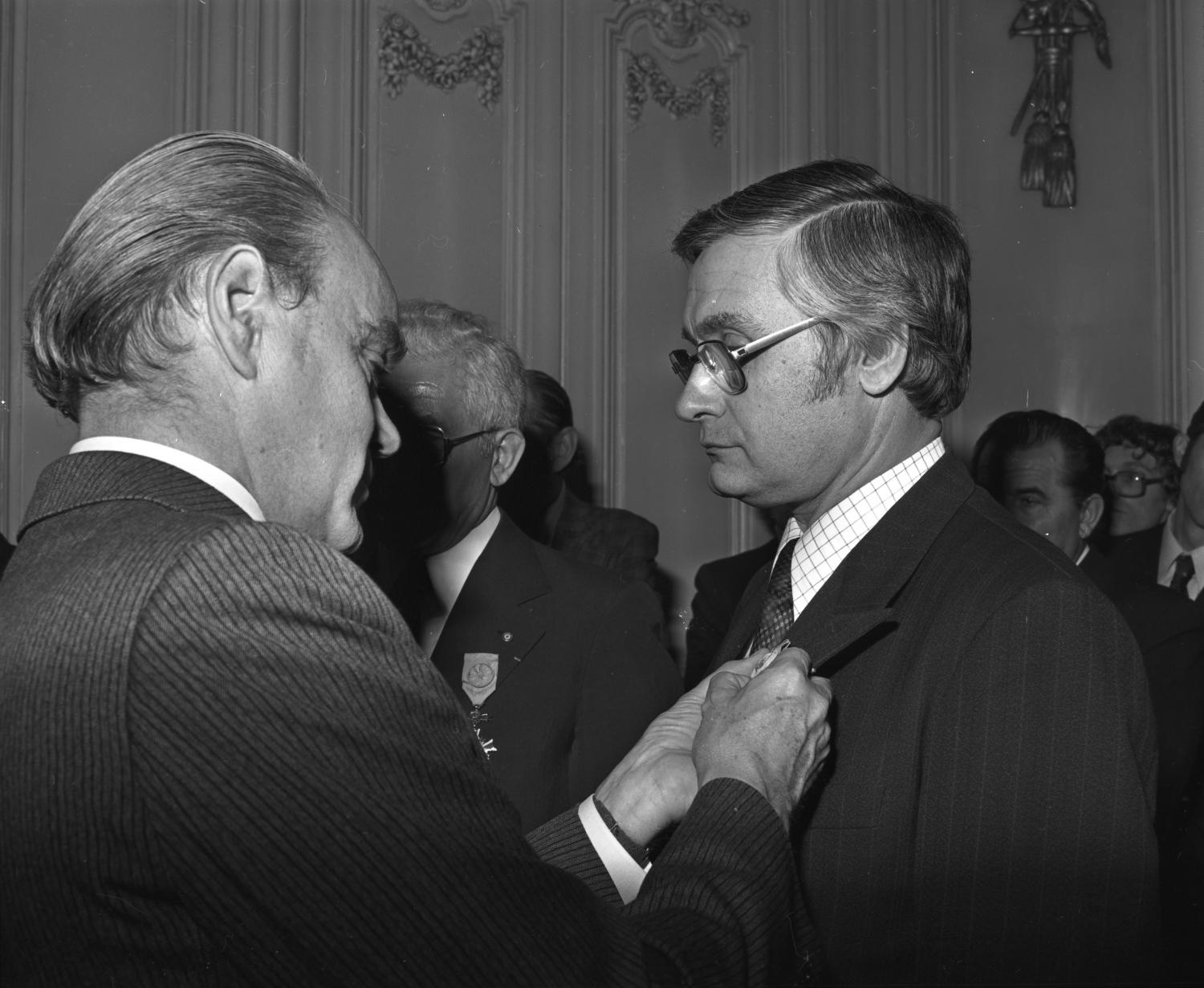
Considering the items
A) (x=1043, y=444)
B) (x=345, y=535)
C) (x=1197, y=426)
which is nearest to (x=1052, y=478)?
(x=1043, y=444)

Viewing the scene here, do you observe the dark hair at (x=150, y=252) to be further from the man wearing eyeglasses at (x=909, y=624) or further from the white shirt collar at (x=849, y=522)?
the white shirt collar at (x=849, y=522)

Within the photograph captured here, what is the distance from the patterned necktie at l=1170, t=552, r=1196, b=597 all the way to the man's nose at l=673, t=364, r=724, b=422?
238cm

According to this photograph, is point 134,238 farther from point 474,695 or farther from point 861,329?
point 474,695

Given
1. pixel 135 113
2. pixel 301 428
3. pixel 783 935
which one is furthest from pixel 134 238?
pixel 135 113

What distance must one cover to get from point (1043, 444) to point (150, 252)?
3.46 metres

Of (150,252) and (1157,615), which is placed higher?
(150,252)

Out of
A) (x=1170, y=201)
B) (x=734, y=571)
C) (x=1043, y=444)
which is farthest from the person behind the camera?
(x=1170, y=201)

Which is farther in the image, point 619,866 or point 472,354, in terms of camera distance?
point 472,354

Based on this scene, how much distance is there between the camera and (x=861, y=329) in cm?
173

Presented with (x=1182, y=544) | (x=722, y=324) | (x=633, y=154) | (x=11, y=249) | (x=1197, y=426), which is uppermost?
(x=633, y=154)

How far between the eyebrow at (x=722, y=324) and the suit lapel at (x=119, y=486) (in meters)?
0.84

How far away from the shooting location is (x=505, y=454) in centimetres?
264

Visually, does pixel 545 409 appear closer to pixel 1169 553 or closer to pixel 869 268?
pixel 1169 553

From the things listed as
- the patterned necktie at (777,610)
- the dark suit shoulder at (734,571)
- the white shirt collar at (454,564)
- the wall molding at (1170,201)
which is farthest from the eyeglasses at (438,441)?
the wall molding at (1170,201)
